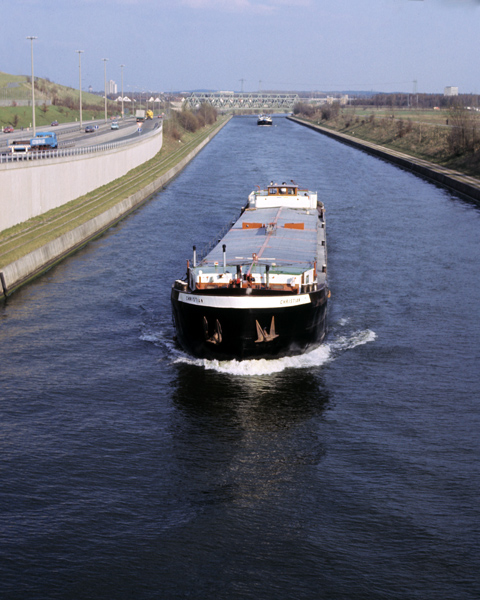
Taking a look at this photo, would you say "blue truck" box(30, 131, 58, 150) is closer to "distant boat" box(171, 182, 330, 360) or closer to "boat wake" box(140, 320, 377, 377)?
"boat wake" box(140, 320, 377, 377)

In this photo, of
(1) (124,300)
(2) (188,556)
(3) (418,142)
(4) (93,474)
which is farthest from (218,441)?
(3) (418,142)

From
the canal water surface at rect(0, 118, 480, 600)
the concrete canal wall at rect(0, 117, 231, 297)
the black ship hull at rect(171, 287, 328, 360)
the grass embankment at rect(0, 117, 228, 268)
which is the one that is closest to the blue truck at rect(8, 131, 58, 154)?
the grass embankment at rect(0, 117, 228, 268)

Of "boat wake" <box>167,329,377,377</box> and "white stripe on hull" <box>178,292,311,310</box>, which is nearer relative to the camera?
"white stripe on hull" <box>178,292,311,310</box>

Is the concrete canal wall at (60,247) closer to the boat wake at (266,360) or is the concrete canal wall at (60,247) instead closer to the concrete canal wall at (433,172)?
the boat wake at (266,360)

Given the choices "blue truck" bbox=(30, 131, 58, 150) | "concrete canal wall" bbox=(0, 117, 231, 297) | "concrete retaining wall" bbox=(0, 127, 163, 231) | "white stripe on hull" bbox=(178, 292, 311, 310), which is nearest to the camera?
"white stripe on hull" bbox=(178, 292, 311, 310)

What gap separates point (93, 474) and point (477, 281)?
2884 centimetres

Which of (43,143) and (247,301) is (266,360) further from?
(43,143)

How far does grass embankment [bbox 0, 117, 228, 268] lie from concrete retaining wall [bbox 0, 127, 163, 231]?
611 millimetres

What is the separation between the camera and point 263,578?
17906 mm

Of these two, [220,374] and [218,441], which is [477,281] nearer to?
[220,374]

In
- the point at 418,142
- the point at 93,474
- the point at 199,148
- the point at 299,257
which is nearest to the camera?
the point at 93,474

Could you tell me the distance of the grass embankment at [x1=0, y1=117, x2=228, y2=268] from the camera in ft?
155

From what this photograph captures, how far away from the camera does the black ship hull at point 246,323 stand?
28.7m

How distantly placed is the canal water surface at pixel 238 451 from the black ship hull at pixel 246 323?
0.65 meters
